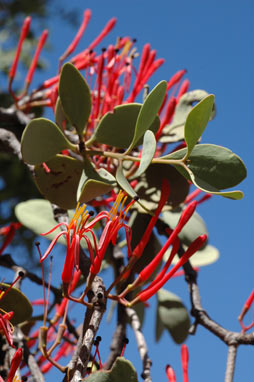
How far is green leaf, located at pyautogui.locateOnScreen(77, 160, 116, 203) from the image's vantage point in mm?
754

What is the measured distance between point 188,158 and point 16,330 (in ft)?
1.23

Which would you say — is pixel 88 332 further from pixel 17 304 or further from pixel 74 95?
pixel 74 95

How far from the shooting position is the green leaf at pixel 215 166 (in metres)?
0.77

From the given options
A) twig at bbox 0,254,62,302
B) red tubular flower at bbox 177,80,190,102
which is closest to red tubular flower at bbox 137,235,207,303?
twig at bbox 0,254,62,302

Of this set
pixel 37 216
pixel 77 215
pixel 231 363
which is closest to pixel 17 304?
pixel 77 215

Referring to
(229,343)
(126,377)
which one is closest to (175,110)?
(229,343)

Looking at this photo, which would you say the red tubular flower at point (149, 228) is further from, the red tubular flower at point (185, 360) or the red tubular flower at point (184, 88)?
the red tubular flower at point (184, 88)

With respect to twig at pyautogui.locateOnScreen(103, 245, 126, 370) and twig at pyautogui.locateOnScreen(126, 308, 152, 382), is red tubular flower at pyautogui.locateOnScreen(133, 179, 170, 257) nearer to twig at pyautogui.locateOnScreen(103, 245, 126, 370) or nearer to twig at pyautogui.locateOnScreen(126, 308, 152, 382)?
twig at pyautogui.locateOnScreen(126, 308, 152, 382)

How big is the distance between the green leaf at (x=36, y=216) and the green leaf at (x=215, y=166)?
41 centimetres

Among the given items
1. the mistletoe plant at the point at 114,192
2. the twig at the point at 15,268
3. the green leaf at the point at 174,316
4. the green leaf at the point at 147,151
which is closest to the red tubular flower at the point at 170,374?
the mistletoe plant at the point at 114,192

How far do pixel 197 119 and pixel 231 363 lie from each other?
0.29m

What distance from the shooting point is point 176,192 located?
981 millimetres

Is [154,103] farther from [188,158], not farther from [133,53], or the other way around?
[133,53]

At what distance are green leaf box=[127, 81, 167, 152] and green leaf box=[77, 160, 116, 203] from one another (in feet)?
0.25
